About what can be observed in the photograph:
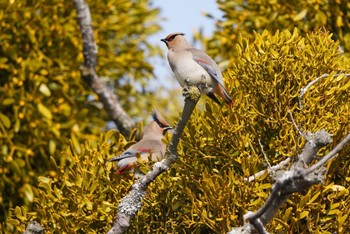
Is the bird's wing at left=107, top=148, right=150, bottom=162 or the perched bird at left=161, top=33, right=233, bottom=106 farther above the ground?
the perched bird at left=161, top=33, right=233, bottom=106

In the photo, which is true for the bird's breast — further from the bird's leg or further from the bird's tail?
the bird's leg

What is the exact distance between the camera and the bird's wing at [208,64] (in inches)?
247

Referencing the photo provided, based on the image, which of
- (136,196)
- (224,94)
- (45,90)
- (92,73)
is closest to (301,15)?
(92,73)

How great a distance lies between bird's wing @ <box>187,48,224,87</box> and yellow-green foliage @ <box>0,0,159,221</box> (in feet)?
7.73

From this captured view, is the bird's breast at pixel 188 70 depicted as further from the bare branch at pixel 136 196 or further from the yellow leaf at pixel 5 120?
the yellow leaf at pixel 5 120

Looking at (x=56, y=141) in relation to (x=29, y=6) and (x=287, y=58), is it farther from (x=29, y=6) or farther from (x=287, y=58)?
(x=287, y=58)

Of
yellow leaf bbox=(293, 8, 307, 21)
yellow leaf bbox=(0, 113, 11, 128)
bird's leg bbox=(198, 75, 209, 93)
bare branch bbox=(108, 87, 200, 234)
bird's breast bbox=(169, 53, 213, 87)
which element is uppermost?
bird's leg bbox=(198, 75, 209, 93)

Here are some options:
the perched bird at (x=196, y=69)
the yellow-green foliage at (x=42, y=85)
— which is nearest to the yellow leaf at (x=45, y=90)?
the yellow-green foliage at (x=42, y=85)

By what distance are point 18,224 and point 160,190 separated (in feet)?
3.06

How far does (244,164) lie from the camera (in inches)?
228

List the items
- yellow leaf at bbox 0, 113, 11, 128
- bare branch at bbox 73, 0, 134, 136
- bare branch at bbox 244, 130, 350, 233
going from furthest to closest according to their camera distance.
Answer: bare branch at bbox 73, 0, 134, 136
yellow leaf at bbox 0, 113, 11, 128
bare branch at bbox 244, 130, 350, 233

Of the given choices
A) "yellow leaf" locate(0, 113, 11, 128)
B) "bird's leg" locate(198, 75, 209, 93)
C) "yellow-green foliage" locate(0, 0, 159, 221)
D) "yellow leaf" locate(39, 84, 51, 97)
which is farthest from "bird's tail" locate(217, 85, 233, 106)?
"yellow leaf" locate(39, 84, 51, 97)

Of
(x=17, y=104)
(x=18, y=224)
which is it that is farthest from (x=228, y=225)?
(x=17, y=104)

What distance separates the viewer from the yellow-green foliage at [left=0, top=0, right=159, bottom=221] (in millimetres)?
8891
